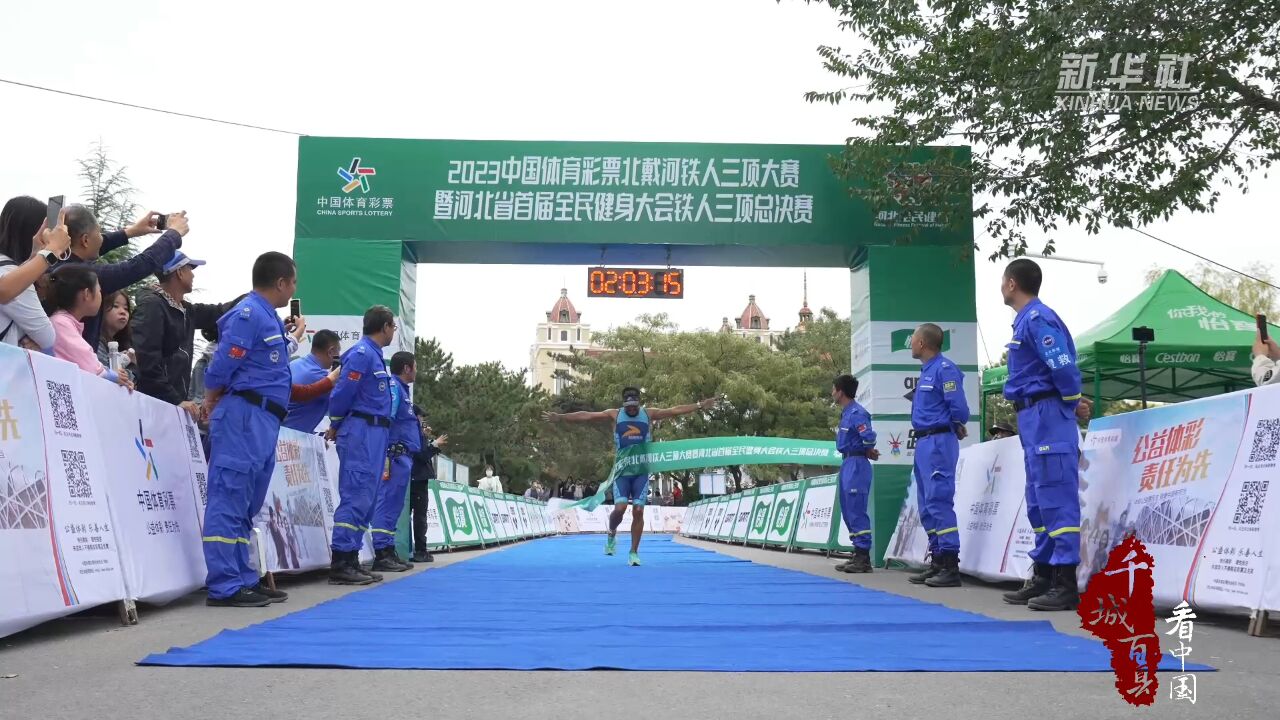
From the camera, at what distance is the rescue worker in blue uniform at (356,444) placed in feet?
27.0

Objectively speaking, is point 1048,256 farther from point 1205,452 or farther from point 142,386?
point 142,386

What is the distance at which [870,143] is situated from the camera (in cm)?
1127

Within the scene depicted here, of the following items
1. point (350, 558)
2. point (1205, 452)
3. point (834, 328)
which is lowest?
point (350, 558)

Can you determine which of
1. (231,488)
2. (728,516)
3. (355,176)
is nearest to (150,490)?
(231,488)

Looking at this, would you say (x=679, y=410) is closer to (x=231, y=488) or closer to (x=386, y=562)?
(x=386, y=562)

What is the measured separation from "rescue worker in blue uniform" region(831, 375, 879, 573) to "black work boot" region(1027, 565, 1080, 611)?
425 centimetres

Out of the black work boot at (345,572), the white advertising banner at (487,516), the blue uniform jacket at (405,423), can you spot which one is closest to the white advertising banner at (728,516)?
the white advertising banner at (487,516)

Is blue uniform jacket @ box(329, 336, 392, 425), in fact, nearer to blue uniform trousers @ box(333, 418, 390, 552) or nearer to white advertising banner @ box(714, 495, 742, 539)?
blue uniform trousers @ box(333, 418, 390, 552)

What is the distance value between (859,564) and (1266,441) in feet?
18.6

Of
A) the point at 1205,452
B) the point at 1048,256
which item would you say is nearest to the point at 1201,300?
the point at 1048,256

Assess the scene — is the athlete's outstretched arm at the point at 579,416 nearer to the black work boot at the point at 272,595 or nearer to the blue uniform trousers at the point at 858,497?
the blue uniform trousers at the point at 858,497

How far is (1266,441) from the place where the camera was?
17.7 feet

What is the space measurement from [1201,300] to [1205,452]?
10634 mm

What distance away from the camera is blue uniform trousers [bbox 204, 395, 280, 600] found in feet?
20.2
